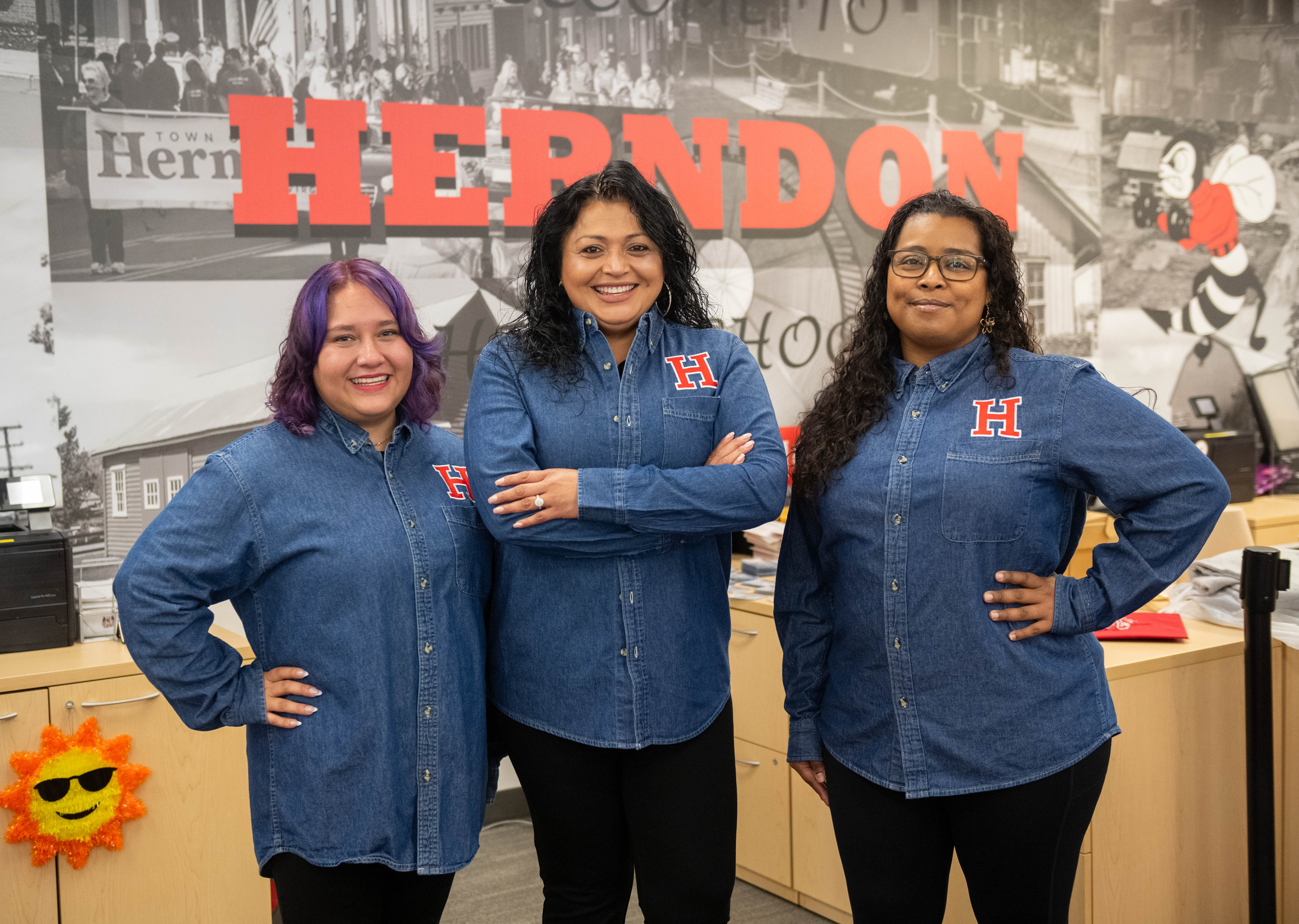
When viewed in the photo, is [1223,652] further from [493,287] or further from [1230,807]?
[493,287]

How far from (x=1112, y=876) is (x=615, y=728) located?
132 centimetres

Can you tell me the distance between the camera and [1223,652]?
2.45 metres

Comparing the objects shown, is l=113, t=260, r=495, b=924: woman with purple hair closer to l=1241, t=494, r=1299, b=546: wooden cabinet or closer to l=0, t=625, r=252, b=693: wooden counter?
l=0, t=625, r=252, b=693: wooden counter

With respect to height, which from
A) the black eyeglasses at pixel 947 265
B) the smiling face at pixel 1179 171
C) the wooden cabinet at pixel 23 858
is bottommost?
the wooden cabinet at pixel 23 858

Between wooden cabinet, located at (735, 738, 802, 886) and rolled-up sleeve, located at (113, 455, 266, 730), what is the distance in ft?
5.69

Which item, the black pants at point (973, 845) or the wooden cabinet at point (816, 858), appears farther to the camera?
the wooden cabinet at point (816, 858)

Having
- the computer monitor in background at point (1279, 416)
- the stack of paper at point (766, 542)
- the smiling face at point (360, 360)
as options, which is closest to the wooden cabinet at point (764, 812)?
the stack of paper at point (766, 542)

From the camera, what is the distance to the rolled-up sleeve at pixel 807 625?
176cm

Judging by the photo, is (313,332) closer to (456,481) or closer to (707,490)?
(456,481)

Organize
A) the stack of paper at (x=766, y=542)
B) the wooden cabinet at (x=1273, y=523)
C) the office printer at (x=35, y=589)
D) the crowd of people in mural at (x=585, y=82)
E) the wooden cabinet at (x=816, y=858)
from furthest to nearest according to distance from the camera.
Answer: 1. the wooden cabinet at (x=1273, y=523)
2. the crowd of people in mural at (x=585, y=82)
3. the stack of paper at (x=766, y=542)
4. the wooden cabinet at (x=816, y=858)
5. the office printer at (x=35, y=589)

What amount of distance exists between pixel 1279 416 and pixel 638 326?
4536 mm

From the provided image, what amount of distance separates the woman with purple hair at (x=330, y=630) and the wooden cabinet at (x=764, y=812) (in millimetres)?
1494

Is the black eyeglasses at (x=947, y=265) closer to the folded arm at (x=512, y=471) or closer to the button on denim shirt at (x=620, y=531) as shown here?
the button on denim shirt at (x=620, y=531)

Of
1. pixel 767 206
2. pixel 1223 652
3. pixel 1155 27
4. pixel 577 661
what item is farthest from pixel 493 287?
pixel 1155 27
